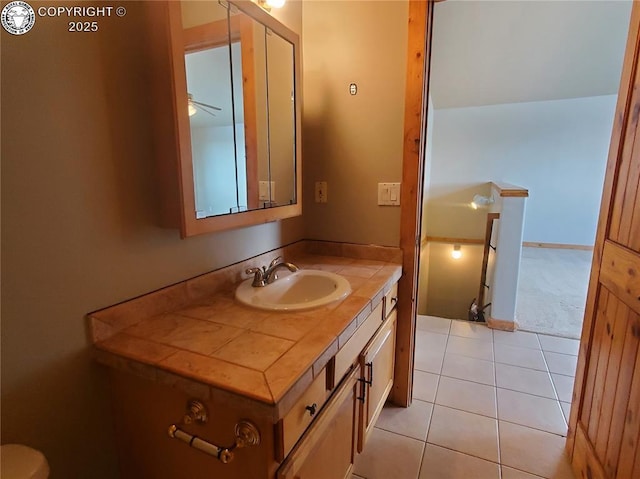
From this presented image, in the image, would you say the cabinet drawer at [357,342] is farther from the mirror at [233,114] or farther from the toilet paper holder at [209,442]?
the mirror at [233,114]

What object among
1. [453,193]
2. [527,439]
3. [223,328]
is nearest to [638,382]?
[527,439]

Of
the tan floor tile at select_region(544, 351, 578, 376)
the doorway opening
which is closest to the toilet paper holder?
the tan floor tile at select_region(544, 351, 578, 376)

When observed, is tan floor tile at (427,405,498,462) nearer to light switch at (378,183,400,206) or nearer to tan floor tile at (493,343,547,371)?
tan floor tile at (493,343,547,371)

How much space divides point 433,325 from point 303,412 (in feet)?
7.63

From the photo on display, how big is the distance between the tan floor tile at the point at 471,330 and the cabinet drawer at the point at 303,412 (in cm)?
214

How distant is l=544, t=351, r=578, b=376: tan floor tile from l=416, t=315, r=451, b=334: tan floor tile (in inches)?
28.1

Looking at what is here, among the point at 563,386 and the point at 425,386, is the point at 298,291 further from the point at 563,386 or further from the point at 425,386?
the point at 563,386

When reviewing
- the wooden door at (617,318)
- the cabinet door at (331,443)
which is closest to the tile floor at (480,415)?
the wooden door at (617,318)

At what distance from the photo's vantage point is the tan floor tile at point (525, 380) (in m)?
2.05

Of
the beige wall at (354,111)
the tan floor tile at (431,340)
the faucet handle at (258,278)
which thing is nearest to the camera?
the faucet handle at (258,278)

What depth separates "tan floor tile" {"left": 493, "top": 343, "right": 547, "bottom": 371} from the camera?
2336 mm

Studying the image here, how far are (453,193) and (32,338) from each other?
6.20 m

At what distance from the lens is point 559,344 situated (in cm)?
260

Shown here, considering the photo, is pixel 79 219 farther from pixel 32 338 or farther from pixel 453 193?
pixel 453 193
